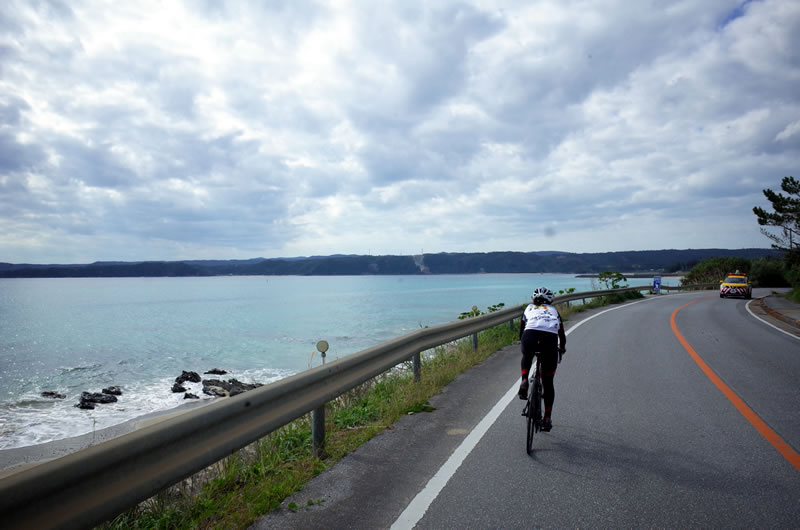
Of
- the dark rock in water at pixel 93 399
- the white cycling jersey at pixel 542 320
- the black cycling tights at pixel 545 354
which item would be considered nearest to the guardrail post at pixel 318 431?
the black cycling tights at pixel 545 354

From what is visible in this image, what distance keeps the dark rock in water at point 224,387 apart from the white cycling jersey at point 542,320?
1207cm

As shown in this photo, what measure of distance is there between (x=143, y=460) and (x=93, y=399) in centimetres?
1580

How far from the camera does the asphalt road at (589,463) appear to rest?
3.47 m

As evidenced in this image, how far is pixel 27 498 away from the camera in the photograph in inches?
81.9

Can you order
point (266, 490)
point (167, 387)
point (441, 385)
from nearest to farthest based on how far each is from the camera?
point (266, 490), point (441, 385), point (167, 387)

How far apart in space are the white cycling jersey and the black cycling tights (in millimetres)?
55

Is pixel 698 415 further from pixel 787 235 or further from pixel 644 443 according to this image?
pixel 787 235

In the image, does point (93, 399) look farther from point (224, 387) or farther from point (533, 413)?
point (533, 413)

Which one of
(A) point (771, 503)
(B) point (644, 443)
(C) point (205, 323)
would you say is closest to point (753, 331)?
(B) point (644, 443)

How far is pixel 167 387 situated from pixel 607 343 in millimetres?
15458

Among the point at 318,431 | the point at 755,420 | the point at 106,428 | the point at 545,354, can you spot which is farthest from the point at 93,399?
the point at 755,420

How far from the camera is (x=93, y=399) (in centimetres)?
1573

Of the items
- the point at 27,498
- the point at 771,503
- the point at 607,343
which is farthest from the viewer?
the point at 607,343

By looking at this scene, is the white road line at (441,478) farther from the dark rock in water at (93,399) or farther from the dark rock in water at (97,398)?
the dark rock in water at (97,398)
